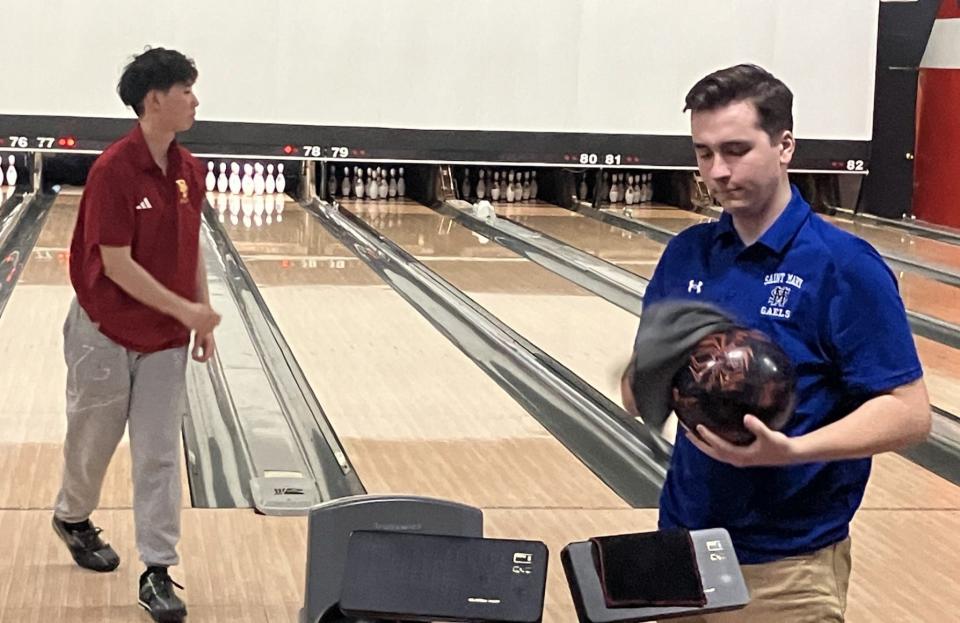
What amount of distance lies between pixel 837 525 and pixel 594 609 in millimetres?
489

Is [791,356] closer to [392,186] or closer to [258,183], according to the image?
[258,183]

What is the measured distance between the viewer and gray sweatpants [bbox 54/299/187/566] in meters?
2.93

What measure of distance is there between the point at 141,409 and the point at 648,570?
5.37ft

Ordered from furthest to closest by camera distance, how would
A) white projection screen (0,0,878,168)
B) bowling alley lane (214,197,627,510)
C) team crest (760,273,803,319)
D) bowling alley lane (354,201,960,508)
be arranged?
white projection screen (0,0,878,168), bowling alley lane (354,201,960,508), bowling alley lane (214,197,627,510), team crest (760,273,803,319)

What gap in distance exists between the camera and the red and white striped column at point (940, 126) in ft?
31.2

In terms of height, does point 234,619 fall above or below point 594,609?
below

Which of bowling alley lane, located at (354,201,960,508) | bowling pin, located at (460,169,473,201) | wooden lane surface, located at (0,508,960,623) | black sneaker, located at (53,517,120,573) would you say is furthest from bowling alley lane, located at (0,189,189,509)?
bowling pin, located at (460,169,473,201)

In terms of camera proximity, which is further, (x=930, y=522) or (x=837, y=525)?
(x=930, y=522)

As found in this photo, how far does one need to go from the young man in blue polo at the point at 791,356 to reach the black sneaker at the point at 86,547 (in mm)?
1682

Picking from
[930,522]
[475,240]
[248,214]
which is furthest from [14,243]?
[930,522]

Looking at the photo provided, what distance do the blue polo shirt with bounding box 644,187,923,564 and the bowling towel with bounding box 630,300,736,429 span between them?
0.07 meters

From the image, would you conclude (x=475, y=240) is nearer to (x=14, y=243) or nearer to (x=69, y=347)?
(x=14, y=243)

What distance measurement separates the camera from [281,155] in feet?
29.4

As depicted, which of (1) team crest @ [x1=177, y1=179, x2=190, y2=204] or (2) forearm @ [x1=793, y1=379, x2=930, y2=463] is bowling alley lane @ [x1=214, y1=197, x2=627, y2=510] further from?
(2) forearm @ [x1=793, y1=379, x2=930, y2=463]
